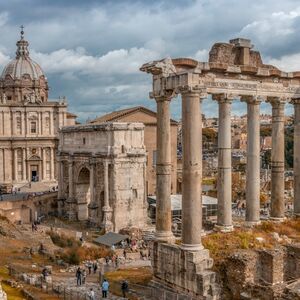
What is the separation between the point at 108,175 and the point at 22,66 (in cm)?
2741

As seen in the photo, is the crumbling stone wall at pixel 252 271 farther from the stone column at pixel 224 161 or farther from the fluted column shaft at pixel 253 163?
the fluted column shaft at pixel 253 163

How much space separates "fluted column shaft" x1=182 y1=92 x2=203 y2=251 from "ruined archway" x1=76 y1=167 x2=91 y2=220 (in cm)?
2974

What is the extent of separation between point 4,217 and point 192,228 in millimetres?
26185

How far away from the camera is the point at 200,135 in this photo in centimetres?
1739

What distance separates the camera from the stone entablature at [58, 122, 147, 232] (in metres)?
42.0

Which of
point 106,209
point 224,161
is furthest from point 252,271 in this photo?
point 106,209

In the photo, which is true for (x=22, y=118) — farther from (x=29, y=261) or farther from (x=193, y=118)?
(x=193, y=118)

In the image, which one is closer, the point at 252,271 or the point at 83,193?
the point at 252,271

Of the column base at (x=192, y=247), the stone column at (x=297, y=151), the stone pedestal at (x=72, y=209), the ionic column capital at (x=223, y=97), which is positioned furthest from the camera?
the stone pedestal at (x=72, y=209)

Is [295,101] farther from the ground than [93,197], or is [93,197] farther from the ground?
[295,101]

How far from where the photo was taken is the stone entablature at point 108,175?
1655 inches

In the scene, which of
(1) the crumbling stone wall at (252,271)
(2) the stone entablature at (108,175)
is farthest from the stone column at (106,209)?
(1) the crumbling stone wall at (252,271)

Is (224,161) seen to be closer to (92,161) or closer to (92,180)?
(92,161)

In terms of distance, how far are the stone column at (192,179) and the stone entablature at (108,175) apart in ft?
80.6
